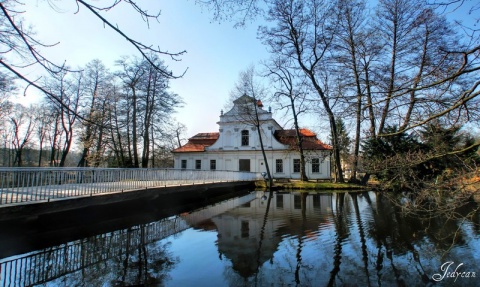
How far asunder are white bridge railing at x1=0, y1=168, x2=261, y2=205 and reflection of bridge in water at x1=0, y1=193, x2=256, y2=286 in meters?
1.45

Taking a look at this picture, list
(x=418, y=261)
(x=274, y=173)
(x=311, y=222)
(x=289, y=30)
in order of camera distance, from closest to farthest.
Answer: (x=418, y=261)
(x=311, y=222)
(x=289, y=30)
(x=274, y=173)

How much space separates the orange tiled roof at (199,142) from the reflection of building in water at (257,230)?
80.2ft

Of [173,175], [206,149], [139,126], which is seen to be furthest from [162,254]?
[206,149]

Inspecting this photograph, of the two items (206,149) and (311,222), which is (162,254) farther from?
(206,149)

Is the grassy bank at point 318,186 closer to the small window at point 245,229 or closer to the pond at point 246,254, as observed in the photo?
the pond at point 246,254

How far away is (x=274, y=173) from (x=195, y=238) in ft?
84.0

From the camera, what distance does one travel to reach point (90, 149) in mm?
24766

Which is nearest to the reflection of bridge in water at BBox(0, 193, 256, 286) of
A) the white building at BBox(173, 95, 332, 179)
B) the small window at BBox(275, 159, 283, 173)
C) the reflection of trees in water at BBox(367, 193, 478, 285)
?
the reflection of trees in water at BBox(367, 193, 478, 285)

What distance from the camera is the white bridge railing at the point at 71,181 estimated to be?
6.87m

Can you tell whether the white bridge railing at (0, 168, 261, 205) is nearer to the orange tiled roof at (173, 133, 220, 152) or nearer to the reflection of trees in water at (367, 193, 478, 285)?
the reflection of trees in water at (367, 193, 478, 285)

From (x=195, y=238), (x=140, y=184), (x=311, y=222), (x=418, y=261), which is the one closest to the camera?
(x=418, y=261)

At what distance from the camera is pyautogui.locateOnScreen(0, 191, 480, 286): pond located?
16.0 ft

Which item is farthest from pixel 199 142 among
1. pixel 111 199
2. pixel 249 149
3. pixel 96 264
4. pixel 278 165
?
pixel 96 264

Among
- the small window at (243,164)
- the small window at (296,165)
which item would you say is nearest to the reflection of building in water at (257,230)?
the small window at (296,165)
